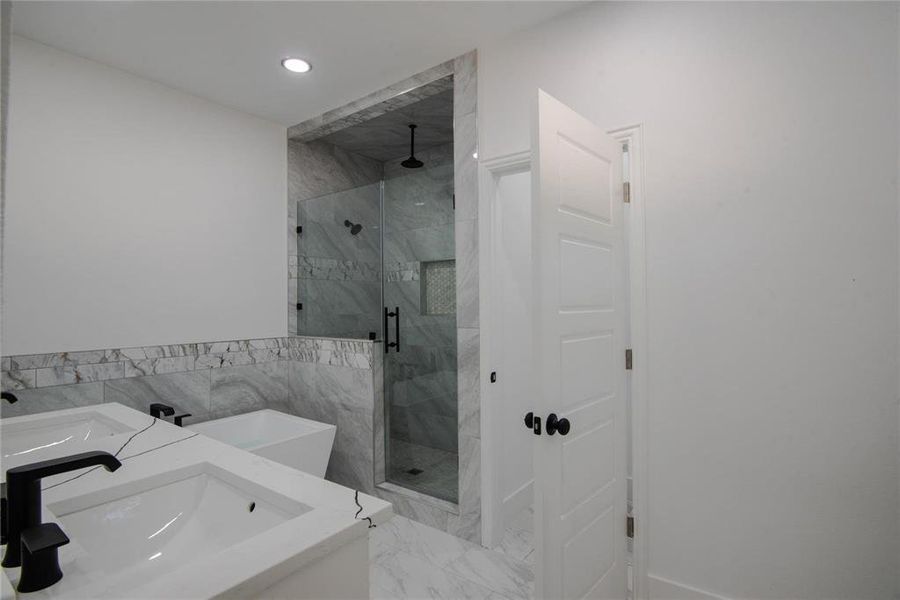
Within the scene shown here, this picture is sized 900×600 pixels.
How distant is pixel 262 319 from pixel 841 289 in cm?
322

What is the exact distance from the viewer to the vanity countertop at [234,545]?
788 millimetres

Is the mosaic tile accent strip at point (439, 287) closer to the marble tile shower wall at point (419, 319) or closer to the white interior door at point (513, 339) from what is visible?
the marble tile shower wall at point (419, 319)

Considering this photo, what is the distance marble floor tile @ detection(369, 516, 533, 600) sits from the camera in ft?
6.64

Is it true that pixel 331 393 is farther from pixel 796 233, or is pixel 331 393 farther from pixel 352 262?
pixel 796 233

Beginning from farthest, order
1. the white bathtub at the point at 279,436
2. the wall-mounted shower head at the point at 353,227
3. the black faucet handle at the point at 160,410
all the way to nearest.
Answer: the wall-mounted shower head at the point at 353,227 → the white bathtub at the point at 279,436 → the black faucet handle at the point at 160,410

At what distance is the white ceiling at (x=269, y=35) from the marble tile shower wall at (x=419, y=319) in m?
0.68

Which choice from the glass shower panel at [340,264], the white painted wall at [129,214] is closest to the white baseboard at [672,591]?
the glass shower panel at [340,264]

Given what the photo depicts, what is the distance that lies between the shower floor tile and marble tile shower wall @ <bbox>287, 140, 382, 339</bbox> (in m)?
0.81

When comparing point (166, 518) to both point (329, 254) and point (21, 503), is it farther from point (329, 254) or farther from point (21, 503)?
point (329, 254)

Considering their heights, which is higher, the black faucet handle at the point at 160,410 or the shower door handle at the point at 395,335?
the shower door handle at the point at 395,335

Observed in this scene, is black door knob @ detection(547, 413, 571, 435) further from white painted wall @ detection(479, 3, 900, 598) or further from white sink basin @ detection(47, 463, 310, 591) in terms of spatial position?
white sink basin @ detection(47, 463, 310, 591)

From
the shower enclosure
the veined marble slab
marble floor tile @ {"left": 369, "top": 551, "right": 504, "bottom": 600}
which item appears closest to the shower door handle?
the shower enclosure

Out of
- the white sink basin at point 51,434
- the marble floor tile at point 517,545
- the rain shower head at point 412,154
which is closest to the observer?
the white sink basin at point 51,434

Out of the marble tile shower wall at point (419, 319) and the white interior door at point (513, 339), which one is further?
the marble tile shower wall at point (419, 319)
